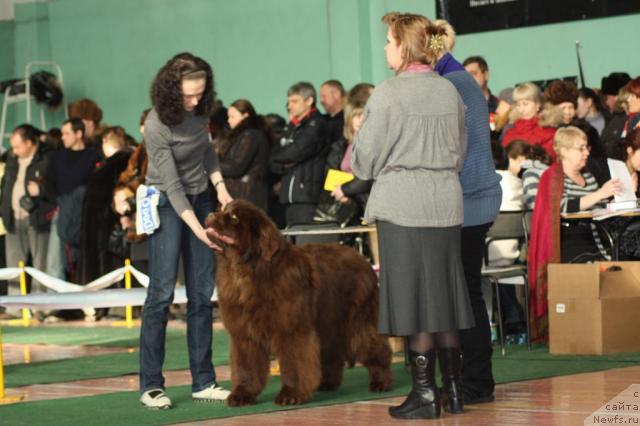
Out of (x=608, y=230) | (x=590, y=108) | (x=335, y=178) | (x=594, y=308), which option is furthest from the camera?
(x=590, y=108)

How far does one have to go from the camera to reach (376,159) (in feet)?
18.7

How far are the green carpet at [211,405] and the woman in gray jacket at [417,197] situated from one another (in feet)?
3.01

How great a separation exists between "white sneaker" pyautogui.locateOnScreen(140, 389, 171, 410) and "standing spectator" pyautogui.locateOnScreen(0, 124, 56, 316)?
6449mm

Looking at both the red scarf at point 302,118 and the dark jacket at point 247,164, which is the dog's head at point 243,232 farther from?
the dark jacket at point 247,164

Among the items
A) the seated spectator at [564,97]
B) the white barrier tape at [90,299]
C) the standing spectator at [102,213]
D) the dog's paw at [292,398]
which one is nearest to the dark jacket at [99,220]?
the standing spectator at [102,213]

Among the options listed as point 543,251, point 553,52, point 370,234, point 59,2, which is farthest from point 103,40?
point 543,251

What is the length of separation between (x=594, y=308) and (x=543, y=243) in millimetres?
702

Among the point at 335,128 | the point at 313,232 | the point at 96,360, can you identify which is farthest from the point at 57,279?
the point at 335,128

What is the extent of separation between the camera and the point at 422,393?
5789 mm

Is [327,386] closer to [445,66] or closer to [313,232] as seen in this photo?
[445,66]

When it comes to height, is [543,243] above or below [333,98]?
below

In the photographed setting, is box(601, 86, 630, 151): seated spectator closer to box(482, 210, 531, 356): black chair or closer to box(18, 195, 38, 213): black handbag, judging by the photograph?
box(482, 210, 531, 356): black chair

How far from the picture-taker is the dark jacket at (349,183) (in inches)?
380

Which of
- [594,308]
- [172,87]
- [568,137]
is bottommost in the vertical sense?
[594,308]
